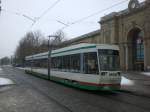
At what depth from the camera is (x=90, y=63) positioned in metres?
16.7

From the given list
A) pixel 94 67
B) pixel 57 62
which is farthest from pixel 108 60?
Result: pixel 57 62

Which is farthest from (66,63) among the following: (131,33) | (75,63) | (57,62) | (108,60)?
(131,33)

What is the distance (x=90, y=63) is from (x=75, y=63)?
2230mm

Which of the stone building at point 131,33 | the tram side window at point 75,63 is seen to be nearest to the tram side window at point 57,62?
the tram side window at point 75,63

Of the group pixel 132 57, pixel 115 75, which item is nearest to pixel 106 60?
pixel 115 75

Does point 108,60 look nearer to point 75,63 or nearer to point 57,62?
point 75,63

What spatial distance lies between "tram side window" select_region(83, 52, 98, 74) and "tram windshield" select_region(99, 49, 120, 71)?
354mm

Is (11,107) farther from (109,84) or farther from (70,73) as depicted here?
(70,73)

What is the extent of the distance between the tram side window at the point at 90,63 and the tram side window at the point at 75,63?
1009 mm

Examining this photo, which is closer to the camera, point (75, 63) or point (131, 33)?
point (75, 63)

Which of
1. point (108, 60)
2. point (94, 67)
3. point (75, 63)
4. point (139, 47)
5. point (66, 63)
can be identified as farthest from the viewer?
point (139, 47)

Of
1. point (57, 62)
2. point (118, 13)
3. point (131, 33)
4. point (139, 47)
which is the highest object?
point (118, 13)

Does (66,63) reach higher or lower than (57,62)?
lower

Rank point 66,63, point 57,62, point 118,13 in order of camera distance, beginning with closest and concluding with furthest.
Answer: point 66,63
point 57,62
point 118,13
